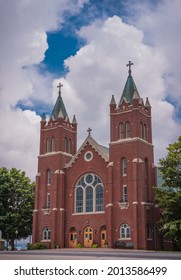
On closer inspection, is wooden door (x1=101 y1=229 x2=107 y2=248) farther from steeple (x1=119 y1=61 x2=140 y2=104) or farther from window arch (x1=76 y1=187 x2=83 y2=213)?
steeple (x1=119 y1=61 x2=140 y2=104)

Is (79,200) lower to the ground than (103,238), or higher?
higher

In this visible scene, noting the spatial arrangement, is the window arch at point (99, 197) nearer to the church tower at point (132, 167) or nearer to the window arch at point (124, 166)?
the church tower at point (132, 167)

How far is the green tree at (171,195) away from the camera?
41.0 m

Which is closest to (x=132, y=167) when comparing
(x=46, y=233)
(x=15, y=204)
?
(x=46, y=233)

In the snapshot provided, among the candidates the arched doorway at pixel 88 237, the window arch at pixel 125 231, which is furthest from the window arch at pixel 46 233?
the window arch at pixel 125 231

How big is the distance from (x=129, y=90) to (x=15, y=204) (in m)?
23.2

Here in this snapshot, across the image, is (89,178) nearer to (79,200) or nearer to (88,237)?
(79,200)

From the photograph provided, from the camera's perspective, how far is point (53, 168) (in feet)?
184

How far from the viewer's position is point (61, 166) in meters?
55.9

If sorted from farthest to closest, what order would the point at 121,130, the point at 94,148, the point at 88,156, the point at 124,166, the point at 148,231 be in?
the point at 88,156 → the point at 94,148 → the point at 121,130 → the point at 124,166 → the point at 148,231

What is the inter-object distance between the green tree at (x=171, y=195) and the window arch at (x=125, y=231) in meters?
4.66
